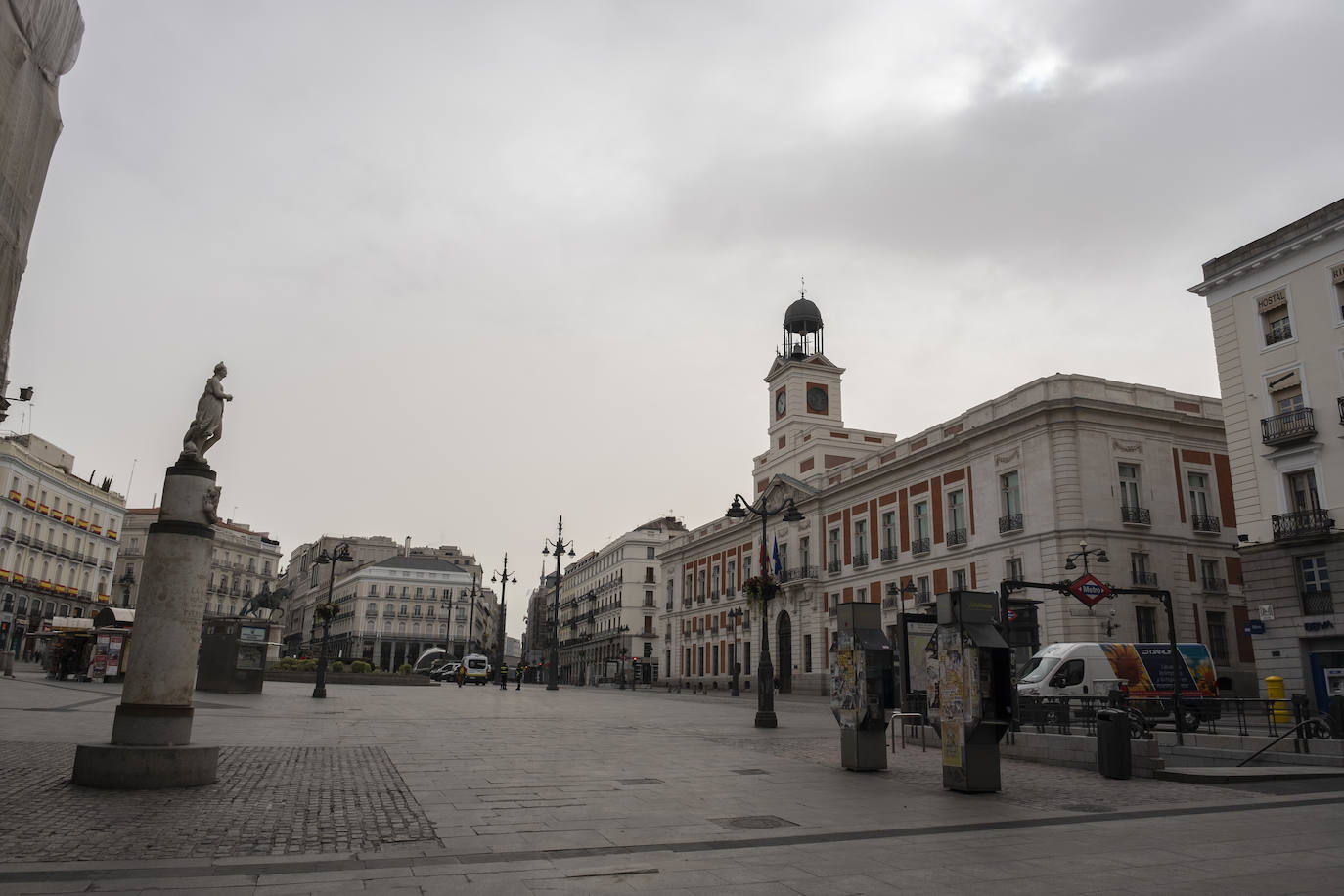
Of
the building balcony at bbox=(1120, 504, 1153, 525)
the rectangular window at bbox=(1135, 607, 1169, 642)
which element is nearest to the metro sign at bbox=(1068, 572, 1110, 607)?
the rectangular window at bbox=(1135, 607, 1169, 642)

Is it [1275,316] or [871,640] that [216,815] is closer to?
[871,640]

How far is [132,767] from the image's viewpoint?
9.17 meters

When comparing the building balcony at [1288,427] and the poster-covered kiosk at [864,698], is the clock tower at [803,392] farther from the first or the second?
the poster-covered kiosk at [864,698]

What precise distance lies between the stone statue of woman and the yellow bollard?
19205 millimetres

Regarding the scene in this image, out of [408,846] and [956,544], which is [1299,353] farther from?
[408,846]

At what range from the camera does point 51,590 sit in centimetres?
6131

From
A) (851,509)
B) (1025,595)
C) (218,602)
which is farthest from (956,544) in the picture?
(218,602)

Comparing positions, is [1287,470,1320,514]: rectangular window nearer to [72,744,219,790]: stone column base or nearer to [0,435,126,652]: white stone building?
[72,744,219,790]: stone column base

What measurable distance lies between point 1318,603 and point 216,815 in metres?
29.5

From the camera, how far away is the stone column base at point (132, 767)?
912 cm

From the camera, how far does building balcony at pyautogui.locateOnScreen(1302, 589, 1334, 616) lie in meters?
25.9

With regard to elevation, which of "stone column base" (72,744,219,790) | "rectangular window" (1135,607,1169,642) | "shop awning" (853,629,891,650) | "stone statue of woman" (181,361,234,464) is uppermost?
"stone statue of woman" (181,361,234,464)

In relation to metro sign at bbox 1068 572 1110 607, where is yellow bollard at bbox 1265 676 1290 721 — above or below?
below

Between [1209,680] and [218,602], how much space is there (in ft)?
319
